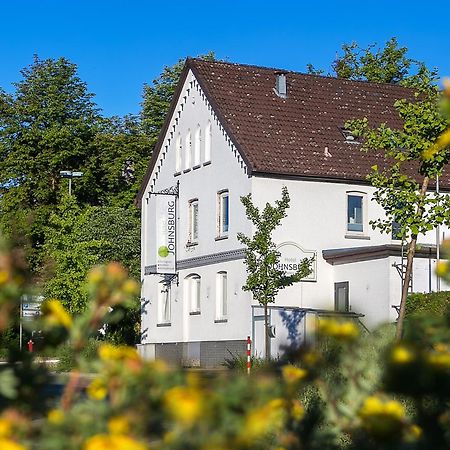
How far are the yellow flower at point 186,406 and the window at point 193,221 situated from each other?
41.2 meters

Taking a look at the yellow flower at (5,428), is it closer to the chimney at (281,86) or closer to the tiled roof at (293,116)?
the tiled roof at (293,116)

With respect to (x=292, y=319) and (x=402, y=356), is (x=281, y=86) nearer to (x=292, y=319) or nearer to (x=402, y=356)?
(x=292, y=319)

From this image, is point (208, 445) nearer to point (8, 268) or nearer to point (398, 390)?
point (398, 390)

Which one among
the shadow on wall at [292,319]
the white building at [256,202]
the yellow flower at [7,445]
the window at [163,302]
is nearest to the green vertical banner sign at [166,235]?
the white building at [256,202]

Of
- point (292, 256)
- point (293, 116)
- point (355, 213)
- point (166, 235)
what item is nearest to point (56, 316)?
point (292, 256)

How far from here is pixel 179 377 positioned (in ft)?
9.77

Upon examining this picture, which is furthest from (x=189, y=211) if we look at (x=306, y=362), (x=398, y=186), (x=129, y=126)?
(x=306, y=362)

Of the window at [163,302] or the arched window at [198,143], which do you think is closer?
the arched window at [198,143]

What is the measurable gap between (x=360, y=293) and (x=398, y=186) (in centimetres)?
1453

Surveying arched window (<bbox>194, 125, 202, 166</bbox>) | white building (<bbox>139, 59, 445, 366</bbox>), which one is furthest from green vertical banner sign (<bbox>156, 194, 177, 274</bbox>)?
arched window (<bbox>194, 125, 202, 166</bbox>)

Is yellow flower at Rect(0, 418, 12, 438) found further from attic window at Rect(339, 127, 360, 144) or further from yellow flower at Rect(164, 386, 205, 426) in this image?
attic window at Rect(339, 127, 360, 144)

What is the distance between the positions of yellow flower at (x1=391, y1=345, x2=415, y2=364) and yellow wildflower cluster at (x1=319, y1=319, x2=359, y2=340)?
0.16 m

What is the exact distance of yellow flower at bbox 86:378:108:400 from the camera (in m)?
3.21

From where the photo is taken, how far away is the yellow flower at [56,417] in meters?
3.00
